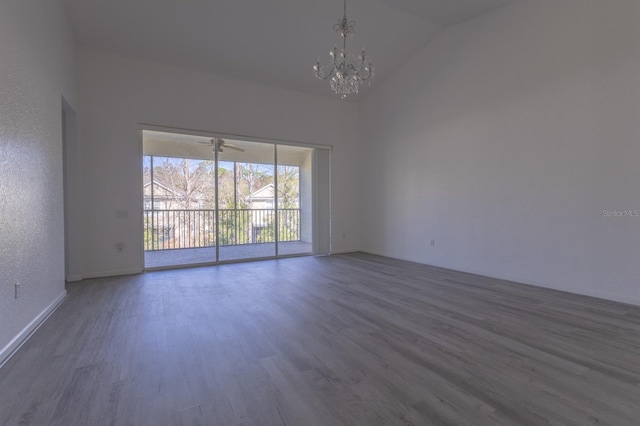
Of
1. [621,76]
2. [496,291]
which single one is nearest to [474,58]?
[621,76]

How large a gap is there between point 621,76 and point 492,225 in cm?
213

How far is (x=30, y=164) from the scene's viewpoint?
2639mm

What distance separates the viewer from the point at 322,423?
146 cm

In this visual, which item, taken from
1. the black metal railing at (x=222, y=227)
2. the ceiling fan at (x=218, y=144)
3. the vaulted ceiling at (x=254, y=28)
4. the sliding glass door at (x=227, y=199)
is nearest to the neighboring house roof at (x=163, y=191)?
the sliding glass door at (x=227, y=199)

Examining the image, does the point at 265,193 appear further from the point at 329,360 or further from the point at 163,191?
the point at 329,360

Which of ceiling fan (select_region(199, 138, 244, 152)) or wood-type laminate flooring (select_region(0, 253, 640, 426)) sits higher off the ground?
ceiling fan (select_region(199, 138, 244, 152))

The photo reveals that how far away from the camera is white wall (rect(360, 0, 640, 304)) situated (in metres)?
3.27

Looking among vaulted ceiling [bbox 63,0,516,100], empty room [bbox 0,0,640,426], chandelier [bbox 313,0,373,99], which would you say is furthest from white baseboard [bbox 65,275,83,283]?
chandelier [bbox 313,0,373,99]

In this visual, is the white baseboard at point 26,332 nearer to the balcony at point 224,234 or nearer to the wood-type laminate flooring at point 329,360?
the wood-type laminate flooring at point 329,360

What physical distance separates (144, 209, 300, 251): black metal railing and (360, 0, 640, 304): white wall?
259 centimetres

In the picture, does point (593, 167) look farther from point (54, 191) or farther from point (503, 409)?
point (54, 191)

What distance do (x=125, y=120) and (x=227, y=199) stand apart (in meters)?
2.14

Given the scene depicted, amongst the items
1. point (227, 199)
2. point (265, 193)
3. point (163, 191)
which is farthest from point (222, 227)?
point (163, 191)

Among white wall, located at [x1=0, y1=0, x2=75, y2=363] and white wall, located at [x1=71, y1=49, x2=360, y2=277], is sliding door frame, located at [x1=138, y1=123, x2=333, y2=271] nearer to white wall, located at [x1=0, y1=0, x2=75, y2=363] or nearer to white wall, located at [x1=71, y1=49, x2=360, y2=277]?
white wall, located at [x1=71, y1=49, x2=360, y2=277]
